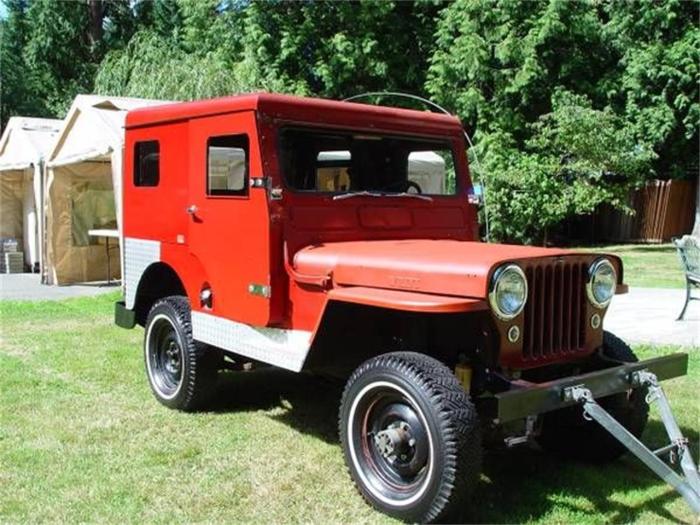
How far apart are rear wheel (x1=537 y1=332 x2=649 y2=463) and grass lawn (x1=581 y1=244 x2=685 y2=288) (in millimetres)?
5593

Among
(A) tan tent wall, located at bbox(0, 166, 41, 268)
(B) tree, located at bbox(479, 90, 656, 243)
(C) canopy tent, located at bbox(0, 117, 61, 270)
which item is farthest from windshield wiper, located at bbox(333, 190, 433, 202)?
(B) tree, located at bbox(479, 90, 656, 243)

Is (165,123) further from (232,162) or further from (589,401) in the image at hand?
(589,401)

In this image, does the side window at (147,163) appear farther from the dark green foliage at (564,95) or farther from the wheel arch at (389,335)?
the dark green foliage at (564,95)

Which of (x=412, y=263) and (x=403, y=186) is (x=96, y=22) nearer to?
(x=403, y=186)

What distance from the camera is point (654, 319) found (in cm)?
902

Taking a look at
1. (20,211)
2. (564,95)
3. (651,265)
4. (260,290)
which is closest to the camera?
(260,290)

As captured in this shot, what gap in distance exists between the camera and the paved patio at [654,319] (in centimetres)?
785

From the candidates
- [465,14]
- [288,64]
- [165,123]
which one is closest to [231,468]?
[165,123]

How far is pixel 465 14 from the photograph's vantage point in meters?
19.7

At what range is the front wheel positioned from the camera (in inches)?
141

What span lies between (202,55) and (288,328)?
62.4 ft

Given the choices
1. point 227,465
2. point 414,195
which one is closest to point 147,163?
point 414,195

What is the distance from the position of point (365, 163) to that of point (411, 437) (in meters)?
2.06

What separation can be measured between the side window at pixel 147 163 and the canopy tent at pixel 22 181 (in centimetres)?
946
